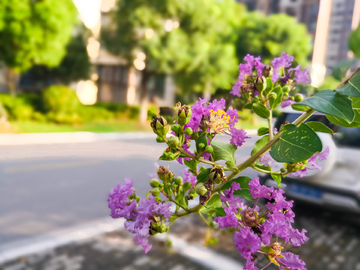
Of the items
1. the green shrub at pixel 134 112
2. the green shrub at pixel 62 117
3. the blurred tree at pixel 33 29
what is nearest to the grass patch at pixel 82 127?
the green shrub at pixel 62 117

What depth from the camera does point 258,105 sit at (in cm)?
65

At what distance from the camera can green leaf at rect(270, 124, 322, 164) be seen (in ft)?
1.63

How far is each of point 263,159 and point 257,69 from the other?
0.71ft

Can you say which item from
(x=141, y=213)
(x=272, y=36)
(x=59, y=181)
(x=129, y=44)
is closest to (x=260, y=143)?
(x=141, y=213)

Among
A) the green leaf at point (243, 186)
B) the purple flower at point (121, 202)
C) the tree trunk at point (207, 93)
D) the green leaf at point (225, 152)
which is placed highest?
the tree trunk at point (207, 93)

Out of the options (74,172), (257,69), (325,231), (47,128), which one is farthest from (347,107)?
(47,128)

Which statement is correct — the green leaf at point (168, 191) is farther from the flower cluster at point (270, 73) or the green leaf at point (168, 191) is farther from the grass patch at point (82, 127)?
the grass patch at point (82, 127)

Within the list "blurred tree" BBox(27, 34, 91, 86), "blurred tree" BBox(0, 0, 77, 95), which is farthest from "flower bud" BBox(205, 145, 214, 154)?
"blurred tree" BBox(27, 34, 91, 86)

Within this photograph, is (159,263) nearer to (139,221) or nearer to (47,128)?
(139,221)

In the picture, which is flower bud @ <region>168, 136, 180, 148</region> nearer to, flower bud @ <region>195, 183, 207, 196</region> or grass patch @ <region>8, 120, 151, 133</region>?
flower bud @ <region>195, 183, 207, 196</region>

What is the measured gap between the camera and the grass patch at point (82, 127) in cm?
1184

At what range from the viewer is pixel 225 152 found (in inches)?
25.4

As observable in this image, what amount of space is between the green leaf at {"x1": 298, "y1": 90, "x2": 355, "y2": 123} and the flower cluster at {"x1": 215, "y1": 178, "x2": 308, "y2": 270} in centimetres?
19

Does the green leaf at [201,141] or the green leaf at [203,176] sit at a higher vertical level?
the green leaf at [201,141]
